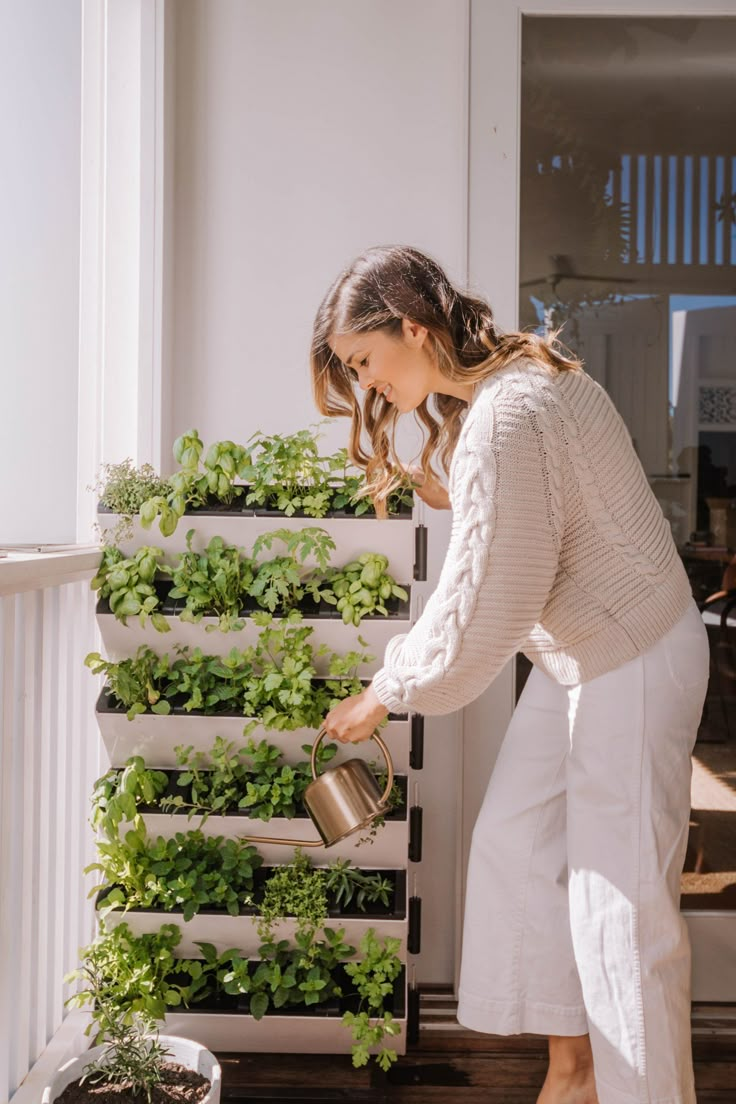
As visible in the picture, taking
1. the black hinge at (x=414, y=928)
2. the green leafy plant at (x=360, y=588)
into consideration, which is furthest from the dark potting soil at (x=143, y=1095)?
the green leafy plant at (x=360, y=588)

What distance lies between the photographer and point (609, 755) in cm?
145

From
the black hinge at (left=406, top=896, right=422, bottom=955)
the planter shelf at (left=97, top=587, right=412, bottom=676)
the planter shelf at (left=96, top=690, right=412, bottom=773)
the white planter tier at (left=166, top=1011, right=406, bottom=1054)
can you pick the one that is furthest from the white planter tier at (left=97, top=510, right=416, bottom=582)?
the white planter tier at (left=166, top=1011, right=406, bottom=1054)

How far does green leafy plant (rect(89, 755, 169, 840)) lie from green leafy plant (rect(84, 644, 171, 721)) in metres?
0.10

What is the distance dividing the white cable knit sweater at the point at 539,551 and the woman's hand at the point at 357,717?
2 centimetres

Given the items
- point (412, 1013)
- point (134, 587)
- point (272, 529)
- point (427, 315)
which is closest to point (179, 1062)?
point (412, 1013)

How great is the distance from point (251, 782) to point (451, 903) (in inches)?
30.6

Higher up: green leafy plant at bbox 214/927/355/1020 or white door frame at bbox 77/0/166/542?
white door frame at bbox 77/0/166/542

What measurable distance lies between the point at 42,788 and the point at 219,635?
40 cm

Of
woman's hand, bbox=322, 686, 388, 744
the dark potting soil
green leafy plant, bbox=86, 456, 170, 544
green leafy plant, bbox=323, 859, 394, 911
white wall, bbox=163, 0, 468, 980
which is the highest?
white wall, bbox=163, 0, 468, 980

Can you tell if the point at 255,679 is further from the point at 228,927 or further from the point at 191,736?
the point at 228,927

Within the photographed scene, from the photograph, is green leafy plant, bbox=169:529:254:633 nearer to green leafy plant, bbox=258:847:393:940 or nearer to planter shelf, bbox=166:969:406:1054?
green leafy plant, bbox=258:847:393:940

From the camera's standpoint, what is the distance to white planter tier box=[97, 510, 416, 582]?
1.78 m

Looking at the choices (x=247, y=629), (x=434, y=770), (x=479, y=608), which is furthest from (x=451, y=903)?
(x=479, y=608)

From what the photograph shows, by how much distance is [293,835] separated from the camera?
1821 millimetres
